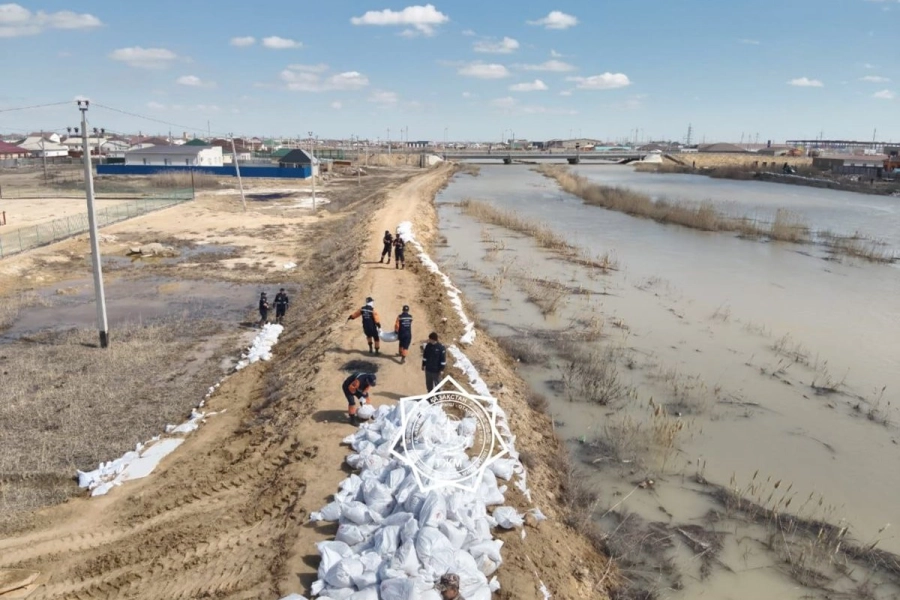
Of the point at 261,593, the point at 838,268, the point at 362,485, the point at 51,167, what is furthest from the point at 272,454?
the point at 51,167

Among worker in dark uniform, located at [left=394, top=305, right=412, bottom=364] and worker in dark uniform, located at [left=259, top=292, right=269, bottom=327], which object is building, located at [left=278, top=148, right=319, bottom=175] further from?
worker in dark uniform, located at [left=394, top=305, right=412, bottom=364]

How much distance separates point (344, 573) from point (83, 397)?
27.4ft

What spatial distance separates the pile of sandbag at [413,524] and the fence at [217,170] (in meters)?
61.8

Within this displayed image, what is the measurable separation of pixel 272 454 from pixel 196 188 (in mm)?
52397

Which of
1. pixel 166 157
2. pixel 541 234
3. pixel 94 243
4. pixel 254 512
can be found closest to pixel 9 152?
pixel 166 157

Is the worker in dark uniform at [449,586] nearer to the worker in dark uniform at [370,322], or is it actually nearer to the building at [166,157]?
the worker in dark uniform at [370,322]

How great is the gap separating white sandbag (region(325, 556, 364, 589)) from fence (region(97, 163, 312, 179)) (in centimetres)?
6367

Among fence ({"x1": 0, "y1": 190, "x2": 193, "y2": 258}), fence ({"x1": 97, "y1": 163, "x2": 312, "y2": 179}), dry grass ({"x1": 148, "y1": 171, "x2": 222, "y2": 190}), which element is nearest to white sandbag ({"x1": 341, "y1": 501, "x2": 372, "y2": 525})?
fence ({"x1": 0, "y1": 190, "x2": 193, "y2": 258})

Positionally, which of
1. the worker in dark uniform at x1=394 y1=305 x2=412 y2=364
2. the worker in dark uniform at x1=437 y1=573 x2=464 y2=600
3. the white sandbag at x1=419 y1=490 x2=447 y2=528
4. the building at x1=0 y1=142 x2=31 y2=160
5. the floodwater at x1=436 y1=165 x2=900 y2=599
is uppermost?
the building at x1=0 y1=142 x2=31 y2=160

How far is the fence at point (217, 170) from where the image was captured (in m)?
65.4

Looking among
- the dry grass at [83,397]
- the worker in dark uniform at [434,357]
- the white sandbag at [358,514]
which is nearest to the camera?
the white sandbag at [358,514]

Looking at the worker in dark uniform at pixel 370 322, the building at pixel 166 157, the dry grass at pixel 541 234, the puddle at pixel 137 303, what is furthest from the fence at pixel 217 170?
the worker in dark uniform at pixel 370 322

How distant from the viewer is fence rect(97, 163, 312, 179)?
65.4m

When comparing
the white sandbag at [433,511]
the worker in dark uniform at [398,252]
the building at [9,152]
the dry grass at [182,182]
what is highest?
the building at [9,152]
